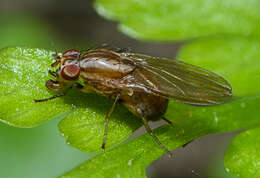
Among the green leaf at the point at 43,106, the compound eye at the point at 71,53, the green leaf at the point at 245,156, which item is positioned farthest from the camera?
the compound eye at the point at 71,53

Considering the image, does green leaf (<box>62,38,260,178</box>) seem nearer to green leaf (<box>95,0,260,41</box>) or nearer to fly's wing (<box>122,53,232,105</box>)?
green leaf (<box>95,0,260,41</box>)

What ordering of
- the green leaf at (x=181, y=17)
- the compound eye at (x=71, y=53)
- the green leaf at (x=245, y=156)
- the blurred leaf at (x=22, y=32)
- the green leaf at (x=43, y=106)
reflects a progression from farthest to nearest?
the blurred leaf at (x=22, y=32) → the green leaf at (x=181, y=17) → the compound eye at (x=71, y=53) → the green leaf at (x=245, y=156) → the green leaf at (x=43, y=106)

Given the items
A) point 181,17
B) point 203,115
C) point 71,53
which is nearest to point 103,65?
point 71,53

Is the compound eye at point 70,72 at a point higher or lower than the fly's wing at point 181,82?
higher

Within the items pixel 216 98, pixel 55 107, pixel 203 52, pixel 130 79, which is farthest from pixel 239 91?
pixel 55 107

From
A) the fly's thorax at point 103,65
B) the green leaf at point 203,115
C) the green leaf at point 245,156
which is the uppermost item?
the fly's thorax at point 103,65

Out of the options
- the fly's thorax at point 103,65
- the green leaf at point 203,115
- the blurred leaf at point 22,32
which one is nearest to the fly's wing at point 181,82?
the fly's thorax at point 103,65

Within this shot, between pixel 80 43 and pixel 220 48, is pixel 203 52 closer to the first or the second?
pixel 220 48

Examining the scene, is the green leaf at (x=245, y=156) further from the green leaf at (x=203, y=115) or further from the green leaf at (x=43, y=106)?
the green leaf at (x=43, y=106)
